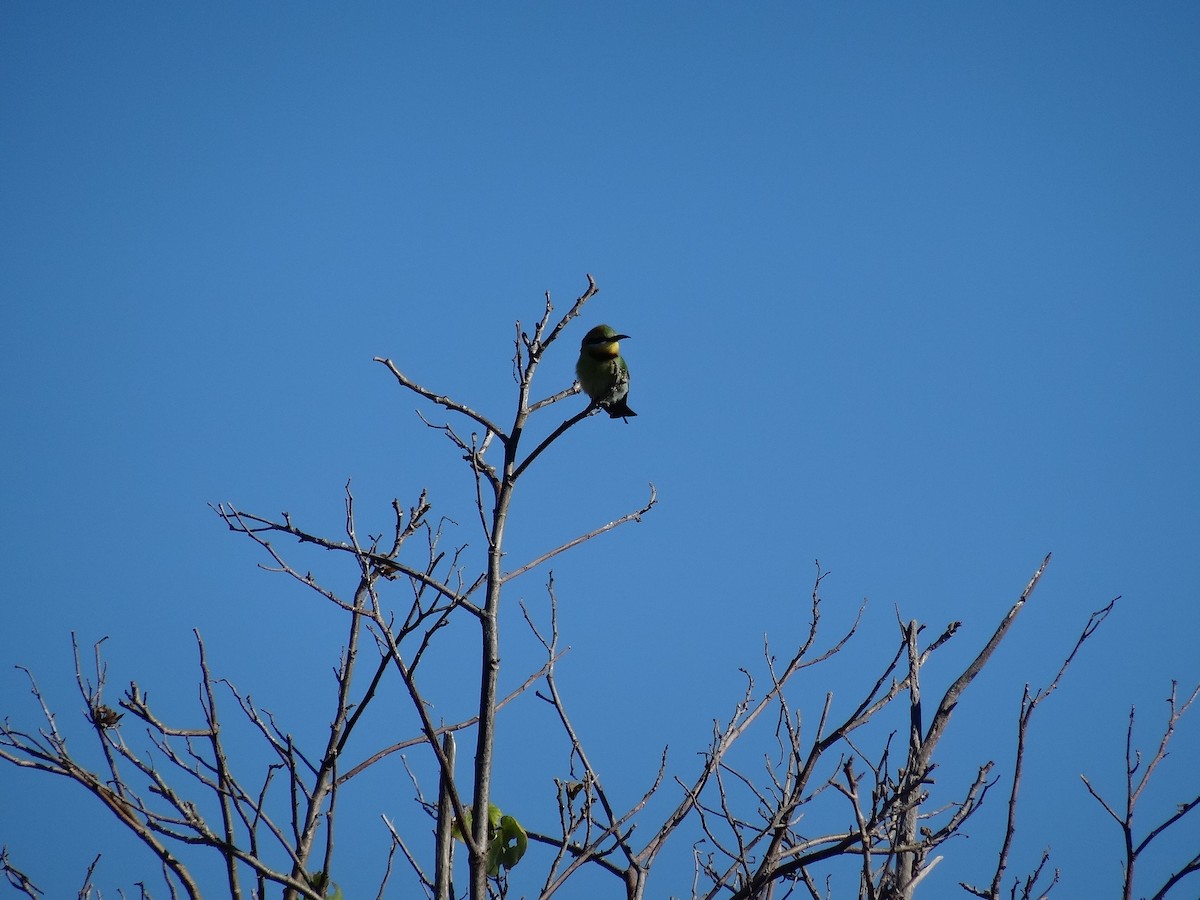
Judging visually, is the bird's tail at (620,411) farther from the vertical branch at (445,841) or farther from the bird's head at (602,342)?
the vertical branch at (445,841)

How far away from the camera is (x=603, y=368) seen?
25.6 ft

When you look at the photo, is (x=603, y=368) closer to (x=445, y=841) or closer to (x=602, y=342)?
(x=602, y=342)

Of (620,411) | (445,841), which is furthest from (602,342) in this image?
(445,841)

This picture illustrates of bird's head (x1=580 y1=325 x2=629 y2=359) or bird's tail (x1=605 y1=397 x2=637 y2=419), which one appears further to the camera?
bird's tail (x1=605 y1=397 x2=637 y2=419)

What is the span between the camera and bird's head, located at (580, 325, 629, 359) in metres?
7.84

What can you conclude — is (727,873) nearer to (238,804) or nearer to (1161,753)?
(1161,753)

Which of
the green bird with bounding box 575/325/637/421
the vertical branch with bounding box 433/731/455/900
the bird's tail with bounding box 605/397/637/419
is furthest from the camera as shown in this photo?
the bird's tail with bounding box 605/397/637/419

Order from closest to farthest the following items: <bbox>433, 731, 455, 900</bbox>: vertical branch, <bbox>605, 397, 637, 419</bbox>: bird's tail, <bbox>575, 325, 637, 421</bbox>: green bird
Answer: <bbox>433, 731, 455, 900</bbox>: vertical branch < <bbox>575, 325, 637, 421</bbox>: green bird < <bbox>605, 397, 637, 419</bbox>: bird's tail

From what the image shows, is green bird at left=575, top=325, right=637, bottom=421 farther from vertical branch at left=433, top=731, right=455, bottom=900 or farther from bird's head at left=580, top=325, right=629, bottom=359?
vertical branch at left=433, top=731, right=455, bottom=900

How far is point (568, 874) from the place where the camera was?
10.7 feet

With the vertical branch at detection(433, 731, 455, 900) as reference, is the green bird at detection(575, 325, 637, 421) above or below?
above

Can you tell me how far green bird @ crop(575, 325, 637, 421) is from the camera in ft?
25.6

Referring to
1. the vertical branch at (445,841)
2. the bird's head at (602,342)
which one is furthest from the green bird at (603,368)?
the vertical branch at (445,841)

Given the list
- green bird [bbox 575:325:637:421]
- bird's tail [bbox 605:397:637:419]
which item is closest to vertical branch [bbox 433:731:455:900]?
green bird [bbox 575:325:637:421]
